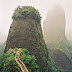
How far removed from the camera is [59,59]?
4203 centimetres

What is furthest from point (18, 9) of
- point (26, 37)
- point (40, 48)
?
point (40, 48)

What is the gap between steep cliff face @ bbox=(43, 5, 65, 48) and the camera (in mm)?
53556

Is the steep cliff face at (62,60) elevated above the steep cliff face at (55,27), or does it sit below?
below

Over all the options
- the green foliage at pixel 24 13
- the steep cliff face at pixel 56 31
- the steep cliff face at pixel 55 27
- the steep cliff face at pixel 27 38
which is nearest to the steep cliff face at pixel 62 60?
the steep cliff face at pixel 56 31

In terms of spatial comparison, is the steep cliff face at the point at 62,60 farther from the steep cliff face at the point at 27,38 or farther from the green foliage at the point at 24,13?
the green foliage at the point at 24,13

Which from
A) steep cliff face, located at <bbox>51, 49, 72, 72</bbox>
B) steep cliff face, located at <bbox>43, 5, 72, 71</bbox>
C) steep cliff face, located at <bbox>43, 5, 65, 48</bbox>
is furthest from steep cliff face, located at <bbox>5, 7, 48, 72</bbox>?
steep cliff face, located at <bbox>43, 5, 65, 48</bbox>

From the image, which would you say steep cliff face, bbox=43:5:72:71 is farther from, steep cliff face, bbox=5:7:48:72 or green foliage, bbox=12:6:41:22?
steep cliff face, bbox=5:7:48:72

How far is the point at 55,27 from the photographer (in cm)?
5603

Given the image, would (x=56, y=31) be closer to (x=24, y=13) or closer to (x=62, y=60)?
(x=62, y=60)

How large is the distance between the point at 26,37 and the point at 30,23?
248cm

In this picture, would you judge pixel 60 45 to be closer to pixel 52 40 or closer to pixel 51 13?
pixel 52 40

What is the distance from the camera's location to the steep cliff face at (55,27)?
53.6 metres

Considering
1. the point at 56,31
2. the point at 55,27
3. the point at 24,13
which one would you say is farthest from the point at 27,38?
the point at 55,27

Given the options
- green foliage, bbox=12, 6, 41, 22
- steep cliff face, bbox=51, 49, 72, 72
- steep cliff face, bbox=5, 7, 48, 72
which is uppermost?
green foliage, bbox=12, 6, 41, 22
